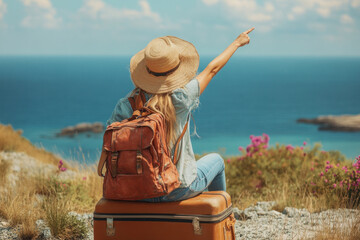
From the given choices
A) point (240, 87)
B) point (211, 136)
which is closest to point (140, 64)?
point (211, 136)

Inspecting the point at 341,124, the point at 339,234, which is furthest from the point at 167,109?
the point at 341,124

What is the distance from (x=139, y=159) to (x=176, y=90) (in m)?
0.53

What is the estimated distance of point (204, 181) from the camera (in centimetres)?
339

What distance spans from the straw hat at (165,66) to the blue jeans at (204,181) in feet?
2.05

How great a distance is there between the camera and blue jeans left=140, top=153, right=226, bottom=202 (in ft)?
10.5

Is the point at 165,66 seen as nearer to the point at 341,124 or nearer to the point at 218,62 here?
the point at 218,62

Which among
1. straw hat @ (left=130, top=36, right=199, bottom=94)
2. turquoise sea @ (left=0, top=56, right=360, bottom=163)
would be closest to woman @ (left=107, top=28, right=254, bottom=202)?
straw hat @ (left=130, top=36, right=199, bottom=94)

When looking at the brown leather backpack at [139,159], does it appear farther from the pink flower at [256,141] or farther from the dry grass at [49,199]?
the pink flower at [256,141]

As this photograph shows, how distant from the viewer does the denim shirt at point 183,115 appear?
10.4 feet

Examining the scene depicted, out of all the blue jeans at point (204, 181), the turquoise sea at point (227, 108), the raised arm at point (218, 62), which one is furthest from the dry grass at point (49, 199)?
the turquoise sea at point (227, 108)

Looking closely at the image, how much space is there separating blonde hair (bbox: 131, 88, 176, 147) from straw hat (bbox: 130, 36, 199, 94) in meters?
0.05

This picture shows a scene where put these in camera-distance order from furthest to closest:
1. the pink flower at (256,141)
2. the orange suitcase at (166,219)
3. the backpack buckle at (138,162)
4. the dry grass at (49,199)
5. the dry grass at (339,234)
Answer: the pink flower at (256,141)
the dry grass at (49,199)
the dry grass at (339,234)
the orange suitcase at (166,219)
the backpack buckle at (138,162)

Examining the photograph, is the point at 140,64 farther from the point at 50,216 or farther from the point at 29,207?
the point at 29,207

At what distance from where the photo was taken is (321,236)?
354 cm
